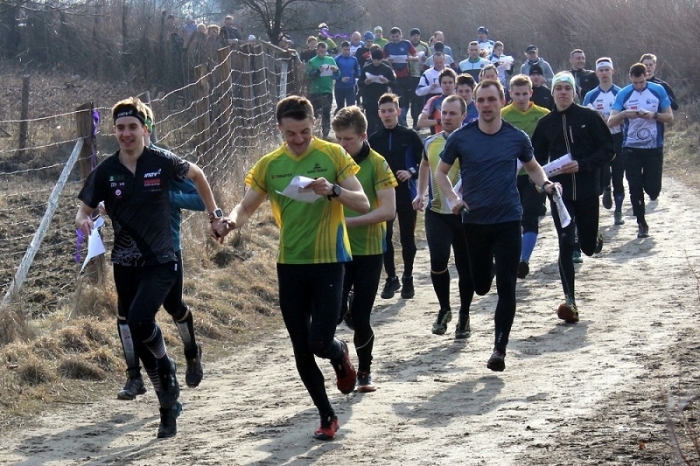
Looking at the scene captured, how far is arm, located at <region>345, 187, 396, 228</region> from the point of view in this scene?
298 inches

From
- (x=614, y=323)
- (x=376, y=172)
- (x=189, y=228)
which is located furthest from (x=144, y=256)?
(x=189, y=228)

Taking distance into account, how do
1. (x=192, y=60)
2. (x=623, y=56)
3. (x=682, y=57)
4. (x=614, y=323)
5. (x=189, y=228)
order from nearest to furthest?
(x=614, y=323) → (x=189, y=228) → (x=192, y=60) → (x=682, y=57) → (x=623, y=56)

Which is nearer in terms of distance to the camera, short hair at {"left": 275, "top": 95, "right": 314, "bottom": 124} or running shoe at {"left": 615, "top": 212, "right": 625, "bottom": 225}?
short hair at {"left": 275, "top": 95, "right": 314, "bottom": 124}

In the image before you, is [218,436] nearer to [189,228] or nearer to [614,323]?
[614,323]

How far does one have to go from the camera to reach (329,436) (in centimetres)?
669

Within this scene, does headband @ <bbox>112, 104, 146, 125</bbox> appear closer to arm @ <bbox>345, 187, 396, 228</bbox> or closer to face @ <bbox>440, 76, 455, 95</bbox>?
arm @ <bbox>345, 187, 396, 228</bbox>

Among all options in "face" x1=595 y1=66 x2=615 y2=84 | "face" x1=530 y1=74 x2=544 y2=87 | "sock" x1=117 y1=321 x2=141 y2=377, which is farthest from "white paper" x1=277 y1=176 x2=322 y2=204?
"face" x1=530 y1=74 x2=544 y2=87

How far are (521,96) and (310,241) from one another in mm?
5382

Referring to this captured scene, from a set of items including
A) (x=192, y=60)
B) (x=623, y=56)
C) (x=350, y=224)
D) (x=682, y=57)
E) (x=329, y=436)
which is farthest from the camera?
(x=623, y=56)

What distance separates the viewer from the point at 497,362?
8117 mm

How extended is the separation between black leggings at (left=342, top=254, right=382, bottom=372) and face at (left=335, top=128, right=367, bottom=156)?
2.44 ft

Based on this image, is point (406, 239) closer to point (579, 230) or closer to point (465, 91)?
point (465, 91)

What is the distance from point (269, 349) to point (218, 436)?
3.03 m

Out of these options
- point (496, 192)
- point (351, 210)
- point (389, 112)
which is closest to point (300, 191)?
point (351, 210)
